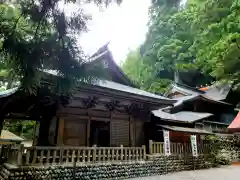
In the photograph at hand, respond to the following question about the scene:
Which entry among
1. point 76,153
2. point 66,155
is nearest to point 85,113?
point 76,153

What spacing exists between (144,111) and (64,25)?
8.04 metres

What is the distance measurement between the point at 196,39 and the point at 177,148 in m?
20.3

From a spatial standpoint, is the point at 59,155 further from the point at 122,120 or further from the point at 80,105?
the point at 122,120

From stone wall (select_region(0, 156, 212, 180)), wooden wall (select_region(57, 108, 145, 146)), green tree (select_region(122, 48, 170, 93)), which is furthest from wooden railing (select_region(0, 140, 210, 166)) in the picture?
green tree (select_region(122, 48, 170, 93))

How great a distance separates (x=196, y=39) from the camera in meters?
27.9

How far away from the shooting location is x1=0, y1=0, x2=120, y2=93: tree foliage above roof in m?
3.88

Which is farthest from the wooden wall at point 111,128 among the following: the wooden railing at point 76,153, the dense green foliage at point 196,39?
the dense green foliage at point 196,39

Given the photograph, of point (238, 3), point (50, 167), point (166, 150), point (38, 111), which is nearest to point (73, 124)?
point (38, 111)

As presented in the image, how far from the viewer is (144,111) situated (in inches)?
452

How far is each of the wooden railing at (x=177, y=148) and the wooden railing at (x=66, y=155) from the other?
65cm

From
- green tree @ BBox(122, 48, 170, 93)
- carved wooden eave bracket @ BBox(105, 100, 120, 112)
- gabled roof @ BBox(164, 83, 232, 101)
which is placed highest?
green tree @ BBox(122, 48, 170, 93)

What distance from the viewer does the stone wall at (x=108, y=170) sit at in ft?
21.5

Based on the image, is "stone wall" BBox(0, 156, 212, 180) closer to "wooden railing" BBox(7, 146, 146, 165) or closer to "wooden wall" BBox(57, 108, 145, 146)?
"wooden railing" BBox(7, 146, 146, 165)

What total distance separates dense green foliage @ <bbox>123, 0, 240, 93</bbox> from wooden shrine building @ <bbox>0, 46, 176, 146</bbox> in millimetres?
→ 13513
